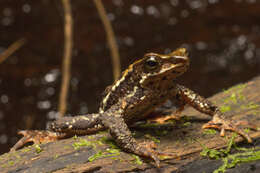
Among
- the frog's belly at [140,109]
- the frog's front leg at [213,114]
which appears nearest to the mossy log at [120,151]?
the frog's front leg at [213,114]

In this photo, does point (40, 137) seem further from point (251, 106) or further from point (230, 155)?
point (251, 106)

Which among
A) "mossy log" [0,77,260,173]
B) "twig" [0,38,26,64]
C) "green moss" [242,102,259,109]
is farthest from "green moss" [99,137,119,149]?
"twig" [0,38,26,64]

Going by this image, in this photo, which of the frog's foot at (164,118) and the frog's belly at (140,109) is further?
the frog's foot at (164,118)

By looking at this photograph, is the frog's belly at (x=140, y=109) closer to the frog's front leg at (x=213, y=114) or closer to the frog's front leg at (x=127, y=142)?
the frog's front leg at (x=127, y=142)

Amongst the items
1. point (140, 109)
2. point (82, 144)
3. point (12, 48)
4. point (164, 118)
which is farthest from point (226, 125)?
point (12, 48)

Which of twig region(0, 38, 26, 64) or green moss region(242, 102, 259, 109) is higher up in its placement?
twig region(0, 38, 26, 64)

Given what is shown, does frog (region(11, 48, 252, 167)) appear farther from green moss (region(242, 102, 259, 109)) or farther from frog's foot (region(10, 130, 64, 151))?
green moss (region(242, 102, 259, 109))
